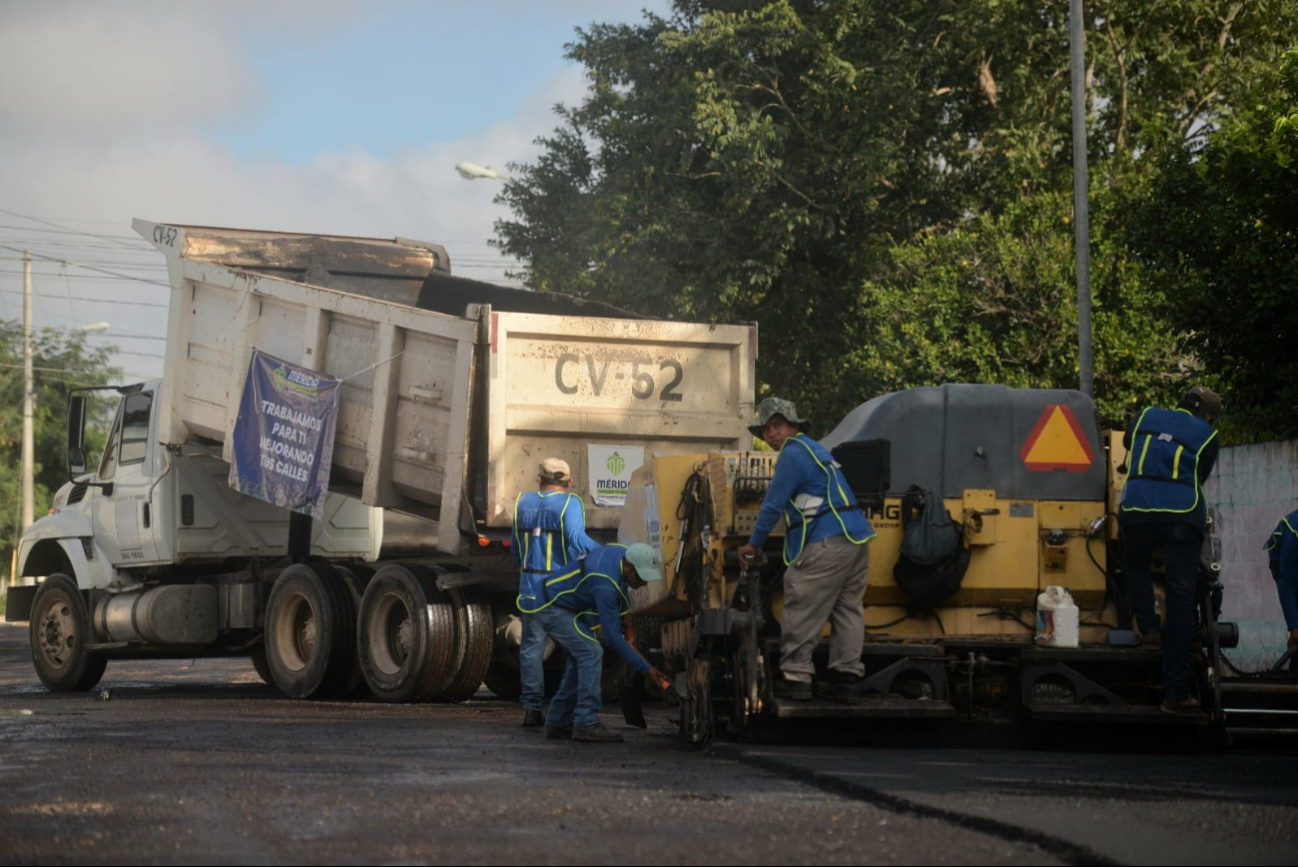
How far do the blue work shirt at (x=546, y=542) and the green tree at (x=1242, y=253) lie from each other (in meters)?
6.48

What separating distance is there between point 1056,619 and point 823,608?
46.7 inches

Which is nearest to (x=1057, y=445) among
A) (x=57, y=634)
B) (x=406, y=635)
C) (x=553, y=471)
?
(x=553, y=471)

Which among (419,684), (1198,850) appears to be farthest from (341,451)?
(1198,850)

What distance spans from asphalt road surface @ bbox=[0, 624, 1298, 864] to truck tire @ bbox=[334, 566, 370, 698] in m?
2.96

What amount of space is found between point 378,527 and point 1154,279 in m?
6.88

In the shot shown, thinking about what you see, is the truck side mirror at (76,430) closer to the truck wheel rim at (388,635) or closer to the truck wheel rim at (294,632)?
→ the truck wheel rim at (294,632)

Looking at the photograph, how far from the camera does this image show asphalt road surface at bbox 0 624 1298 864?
5203mm

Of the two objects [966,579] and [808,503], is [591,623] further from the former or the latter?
[966,579]

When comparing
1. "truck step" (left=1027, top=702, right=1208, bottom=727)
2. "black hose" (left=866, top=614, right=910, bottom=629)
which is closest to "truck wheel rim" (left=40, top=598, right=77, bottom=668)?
"black hose" (left=866, top=614, right=910, bottom=629)

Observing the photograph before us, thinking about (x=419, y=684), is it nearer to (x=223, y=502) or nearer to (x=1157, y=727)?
(x=223, y=502)

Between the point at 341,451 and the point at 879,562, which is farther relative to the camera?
the point at 341,451

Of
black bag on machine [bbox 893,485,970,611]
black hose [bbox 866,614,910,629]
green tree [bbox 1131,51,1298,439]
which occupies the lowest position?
black hose [bbox 866,614,910,629]

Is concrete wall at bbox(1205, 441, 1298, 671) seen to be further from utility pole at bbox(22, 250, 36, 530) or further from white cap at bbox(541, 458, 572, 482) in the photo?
utility pole at bbox(22, 250, 36, 530)

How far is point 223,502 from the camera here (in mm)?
14453
